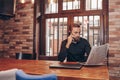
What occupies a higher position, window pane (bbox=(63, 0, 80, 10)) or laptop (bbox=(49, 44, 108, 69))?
window pane (bbox=(63, 0, 80, 10))

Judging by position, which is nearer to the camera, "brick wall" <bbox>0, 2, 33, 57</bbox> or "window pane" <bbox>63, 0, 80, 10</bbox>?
"window pane" <bbox>63, 0, 80, 10</bbox>

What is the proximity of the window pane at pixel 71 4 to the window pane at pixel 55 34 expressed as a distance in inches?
10.4

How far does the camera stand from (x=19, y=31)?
4238mm

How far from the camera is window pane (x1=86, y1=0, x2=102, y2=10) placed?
3586 millimetres

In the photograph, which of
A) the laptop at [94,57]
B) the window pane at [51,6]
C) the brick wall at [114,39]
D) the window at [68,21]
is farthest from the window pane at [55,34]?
the laptop at [94,57]

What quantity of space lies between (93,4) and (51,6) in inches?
37.2

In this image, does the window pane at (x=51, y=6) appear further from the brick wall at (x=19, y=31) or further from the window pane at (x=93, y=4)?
the window pane at (x=93, y=4)

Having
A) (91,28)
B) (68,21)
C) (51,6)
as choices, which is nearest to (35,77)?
(91,28)

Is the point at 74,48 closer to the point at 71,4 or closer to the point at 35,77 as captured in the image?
the point at 71,4

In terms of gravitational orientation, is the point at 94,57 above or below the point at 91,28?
below

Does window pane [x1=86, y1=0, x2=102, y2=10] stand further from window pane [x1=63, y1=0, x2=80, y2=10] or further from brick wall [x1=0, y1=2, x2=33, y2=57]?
brick wall [x1=0, y1=2, x2=33, y2=57]

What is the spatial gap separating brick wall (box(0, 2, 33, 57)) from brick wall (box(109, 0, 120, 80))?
175 centimetres

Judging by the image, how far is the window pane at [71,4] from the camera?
3781mm

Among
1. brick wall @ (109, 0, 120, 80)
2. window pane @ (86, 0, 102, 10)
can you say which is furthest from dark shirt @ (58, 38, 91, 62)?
window pane @ (86, 0, 102, 10)
